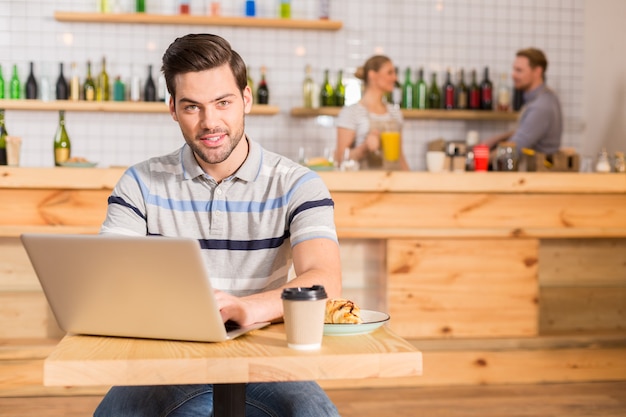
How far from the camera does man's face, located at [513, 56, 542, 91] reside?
5.13 meters

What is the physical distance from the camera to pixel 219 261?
5.83 ft

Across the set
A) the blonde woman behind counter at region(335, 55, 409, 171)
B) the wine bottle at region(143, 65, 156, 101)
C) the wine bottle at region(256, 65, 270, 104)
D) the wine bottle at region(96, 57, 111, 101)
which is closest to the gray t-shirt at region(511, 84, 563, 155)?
the blonde woman behind counter at region(335, 55, 409, 171)

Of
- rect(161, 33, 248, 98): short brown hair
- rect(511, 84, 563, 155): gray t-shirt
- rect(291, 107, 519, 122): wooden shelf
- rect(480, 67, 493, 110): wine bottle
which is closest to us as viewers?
rect(161, 33, 248, 98): short brown hair

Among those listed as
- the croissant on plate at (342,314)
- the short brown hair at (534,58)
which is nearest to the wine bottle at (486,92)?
the short brown hair at (534,58)

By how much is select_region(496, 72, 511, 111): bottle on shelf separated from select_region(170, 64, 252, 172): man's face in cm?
408

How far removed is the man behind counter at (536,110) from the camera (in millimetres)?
4949

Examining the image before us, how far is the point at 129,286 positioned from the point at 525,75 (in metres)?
4.29

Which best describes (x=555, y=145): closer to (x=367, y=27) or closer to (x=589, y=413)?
(x=367, y=27)

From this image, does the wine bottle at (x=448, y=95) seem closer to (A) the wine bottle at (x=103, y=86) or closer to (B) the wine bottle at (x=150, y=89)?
(B) the wine bottle at (x=150, y=89)

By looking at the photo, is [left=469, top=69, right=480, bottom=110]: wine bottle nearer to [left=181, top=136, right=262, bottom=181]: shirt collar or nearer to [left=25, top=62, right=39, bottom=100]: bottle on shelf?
[left=25, top=62, right=39, bottom=100]: bottle on shelf

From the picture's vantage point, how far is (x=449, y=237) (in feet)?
11.8

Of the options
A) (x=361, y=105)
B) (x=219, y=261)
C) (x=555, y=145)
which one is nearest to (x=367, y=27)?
(x=361, y=105)

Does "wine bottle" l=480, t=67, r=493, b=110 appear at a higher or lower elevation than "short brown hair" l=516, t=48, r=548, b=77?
lower

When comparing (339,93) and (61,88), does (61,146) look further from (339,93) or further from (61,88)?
(339,93)
